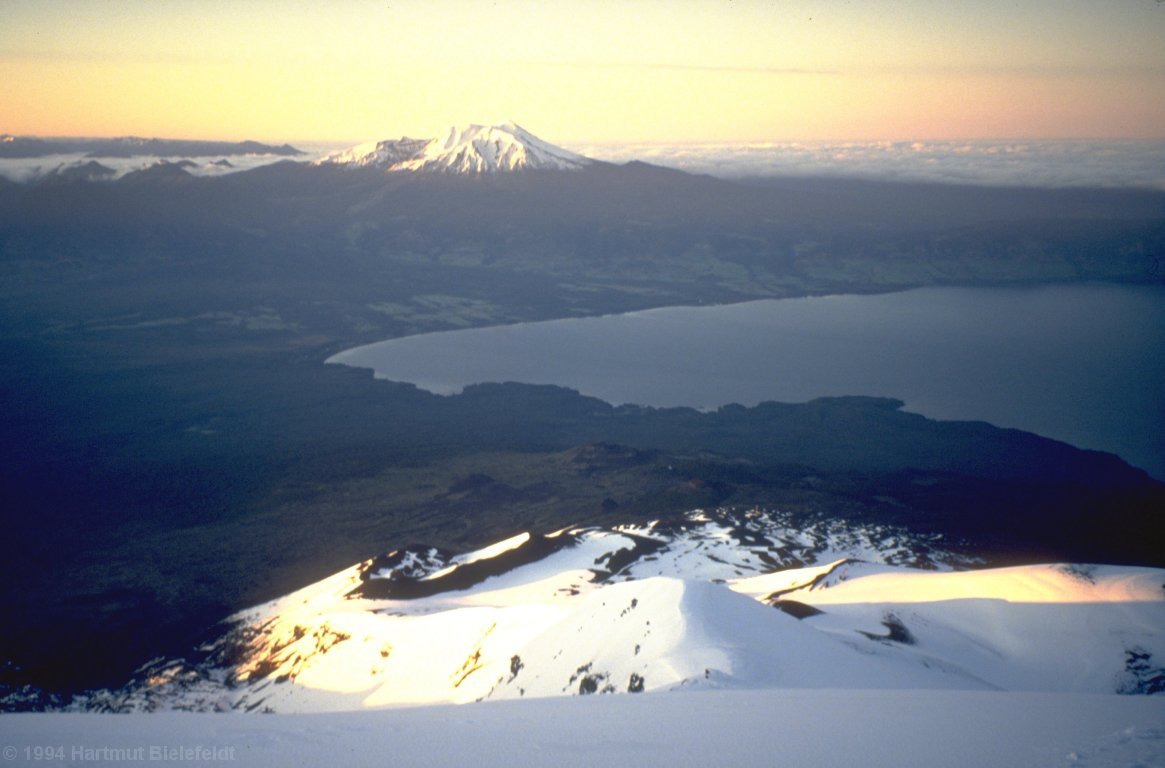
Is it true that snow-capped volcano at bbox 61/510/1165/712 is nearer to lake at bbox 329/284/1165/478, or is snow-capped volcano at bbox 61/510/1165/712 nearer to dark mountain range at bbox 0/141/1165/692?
dark mountain range at bbox 0/141/1165/692

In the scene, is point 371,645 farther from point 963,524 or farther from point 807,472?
point 807,472

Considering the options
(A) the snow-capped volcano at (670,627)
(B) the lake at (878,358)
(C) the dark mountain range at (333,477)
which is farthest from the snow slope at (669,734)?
(B) the lake at (878,358)

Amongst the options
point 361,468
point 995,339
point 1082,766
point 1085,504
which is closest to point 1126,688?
point 1082,766

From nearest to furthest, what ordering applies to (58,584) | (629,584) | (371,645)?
(629,584), (371,645), (58,584)

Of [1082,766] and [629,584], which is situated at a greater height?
[1082,766]

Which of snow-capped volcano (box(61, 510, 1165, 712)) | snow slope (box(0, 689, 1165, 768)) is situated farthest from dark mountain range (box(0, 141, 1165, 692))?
snow slope (box(0, 689, 1165, 768))

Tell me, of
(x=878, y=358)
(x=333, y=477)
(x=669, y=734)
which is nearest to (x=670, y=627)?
(x=669, y=734)
